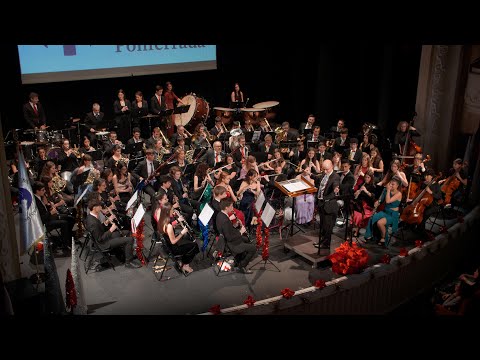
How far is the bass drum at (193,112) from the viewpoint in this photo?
13.3m

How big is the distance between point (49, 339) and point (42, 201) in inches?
240

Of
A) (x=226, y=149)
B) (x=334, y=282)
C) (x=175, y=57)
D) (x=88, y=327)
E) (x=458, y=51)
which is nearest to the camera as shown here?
(x=88, y=327)

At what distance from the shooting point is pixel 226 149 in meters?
11.5

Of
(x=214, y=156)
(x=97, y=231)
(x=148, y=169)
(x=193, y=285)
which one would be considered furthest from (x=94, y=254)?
(x=214, y=156)

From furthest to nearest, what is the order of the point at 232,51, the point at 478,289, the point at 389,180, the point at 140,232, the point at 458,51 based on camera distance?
the point at 232,51, the point at 458,51, the point at 389,180, the point at 140,232, the point at 478,289

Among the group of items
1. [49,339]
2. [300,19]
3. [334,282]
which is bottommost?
[334,282]

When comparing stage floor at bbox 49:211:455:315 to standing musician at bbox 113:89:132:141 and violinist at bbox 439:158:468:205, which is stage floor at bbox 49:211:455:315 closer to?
violinist at bbox 439:158:468:205

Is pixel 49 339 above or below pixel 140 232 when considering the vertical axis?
above

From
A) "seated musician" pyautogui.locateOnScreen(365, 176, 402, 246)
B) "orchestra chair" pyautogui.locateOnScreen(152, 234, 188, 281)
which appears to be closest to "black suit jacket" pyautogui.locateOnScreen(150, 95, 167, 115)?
"orchestra chair" pyautogui.locateOnScreen(152, 234, 188, 281)

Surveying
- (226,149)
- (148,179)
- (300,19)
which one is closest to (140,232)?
(148,179)

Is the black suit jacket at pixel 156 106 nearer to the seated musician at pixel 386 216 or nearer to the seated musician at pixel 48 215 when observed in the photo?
the seated musician at pixel 48 215

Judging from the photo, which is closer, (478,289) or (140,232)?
(478,289)

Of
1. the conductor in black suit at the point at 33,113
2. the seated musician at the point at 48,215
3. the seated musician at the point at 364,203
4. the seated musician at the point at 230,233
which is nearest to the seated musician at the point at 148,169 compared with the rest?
the seated musician at the point at 48,215

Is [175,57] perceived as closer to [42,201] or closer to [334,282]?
[42,201]
